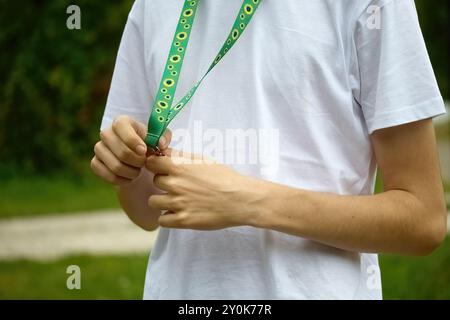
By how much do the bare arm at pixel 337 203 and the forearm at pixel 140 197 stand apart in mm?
386

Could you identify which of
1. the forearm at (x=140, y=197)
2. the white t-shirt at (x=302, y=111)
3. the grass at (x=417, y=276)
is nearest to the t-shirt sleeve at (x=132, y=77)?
the forearm at (x=140, y=197)

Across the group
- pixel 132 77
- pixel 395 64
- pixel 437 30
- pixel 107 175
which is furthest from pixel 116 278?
pixel 437 30

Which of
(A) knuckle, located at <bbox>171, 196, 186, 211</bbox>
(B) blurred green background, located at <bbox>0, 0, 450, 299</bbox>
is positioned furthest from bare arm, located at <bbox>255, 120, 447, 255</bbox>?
(B) blurred green background, located at <bbox>0, 0, 450, 299</bbox>

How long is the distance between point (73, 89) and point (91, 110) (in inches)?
21.7

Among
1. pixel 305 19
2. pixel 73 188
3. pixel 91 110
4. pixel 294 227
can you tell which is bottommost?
pixel 73 188

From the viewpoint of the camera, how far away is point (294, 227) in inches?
59.4

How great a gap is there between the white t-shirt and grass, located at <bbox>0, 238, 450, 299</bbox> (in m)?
4.00

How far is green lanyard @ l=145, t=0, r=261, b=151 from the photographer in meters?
1.54

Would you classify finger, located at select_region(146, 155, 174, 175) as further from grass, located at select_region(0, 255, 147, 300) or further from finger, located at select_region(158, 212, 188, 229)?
grass, located at select_region(0, 255, 147, 300)

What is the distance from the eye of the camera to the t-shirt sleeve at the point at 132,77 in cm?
186

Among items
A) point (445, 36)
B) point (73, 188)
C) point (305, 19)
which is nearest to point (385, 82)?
point (305, 19)

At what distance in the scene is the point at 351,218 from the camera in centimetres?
154

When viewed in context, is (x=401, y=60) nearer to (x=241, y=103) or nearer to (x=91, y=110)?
(x=241, y=103)

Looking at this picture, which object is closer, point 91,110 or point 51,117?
point 51,117
